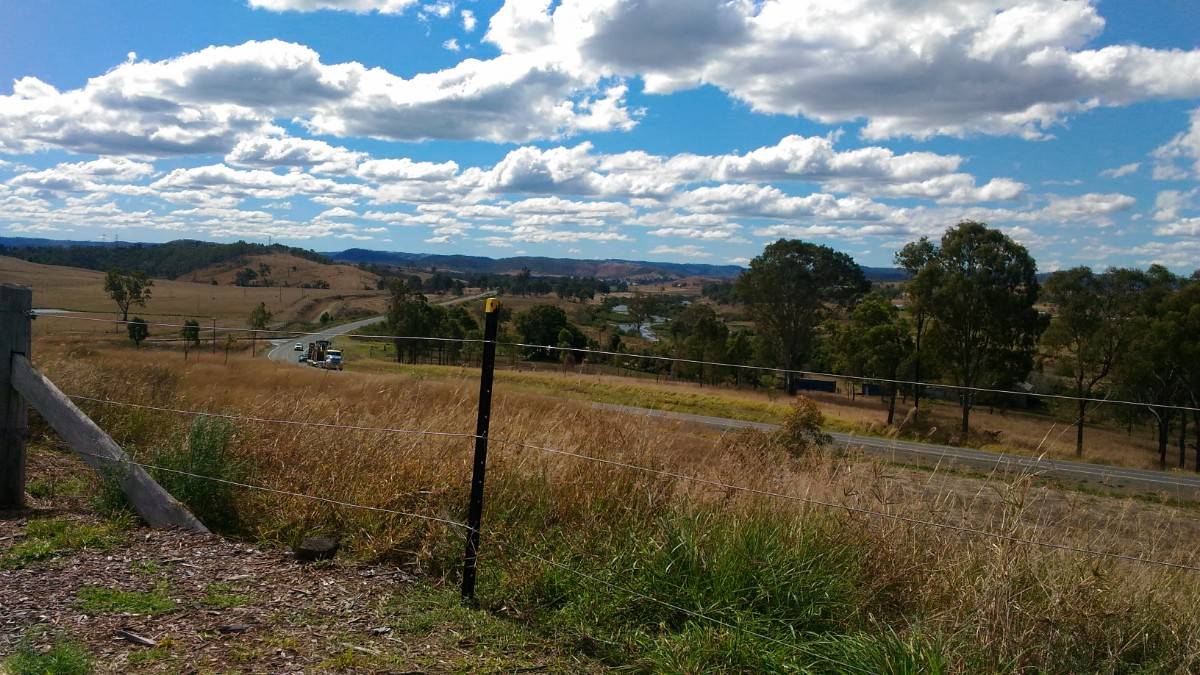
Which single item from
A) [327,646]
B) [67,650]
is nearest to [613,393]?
[327,646]

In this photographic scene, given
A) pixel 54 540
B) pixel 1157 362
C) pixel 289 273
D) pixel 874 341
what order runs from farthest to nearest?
pixel 289 273 < pixel 874 341 < pixel 1157 362 < pixel 54 540

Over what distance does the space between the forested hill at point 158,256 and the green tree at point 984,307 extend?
392 ft

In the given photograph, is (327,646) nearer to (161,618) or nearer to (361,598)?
(361,598)

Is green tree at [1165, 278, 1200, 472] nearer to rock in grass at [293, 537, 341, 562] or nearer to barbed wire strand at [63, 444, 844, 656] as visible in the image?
barbed wire strand at [63, 444, 844, 656]

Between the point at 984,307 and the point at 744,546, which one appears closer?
the point at 744,546

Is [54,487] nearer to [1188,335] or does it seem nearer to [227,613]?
[227,613]

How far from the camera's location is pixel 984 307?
47.1 m

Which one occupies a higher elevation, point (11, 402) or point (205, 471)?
point (11, 402)

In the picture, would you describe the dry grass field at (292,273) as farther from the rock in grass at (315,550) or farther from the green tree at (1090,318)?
the rock in grass at (315,550)

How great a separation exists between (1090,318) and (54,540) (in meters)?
49.9

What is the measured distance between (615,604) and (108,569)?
2797mm

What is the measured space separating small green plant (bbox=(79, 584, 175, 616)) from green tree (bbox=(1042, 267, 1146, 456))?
4487 cm

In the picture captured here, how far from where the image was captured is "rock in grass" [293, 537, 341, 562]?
5230mm

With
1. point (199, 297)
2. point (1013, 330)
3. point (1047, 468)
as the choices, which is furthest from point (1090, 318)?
point (199, 297)
